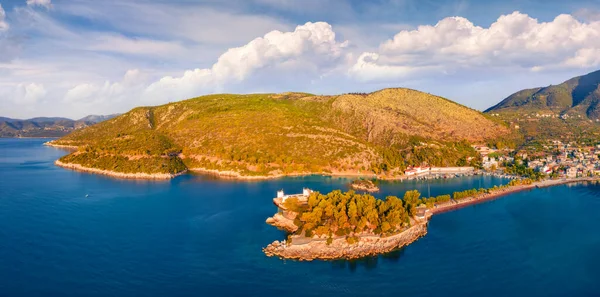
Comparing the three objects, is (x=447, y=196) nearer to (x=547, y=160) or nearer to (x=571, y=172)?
(x=571, y=172)

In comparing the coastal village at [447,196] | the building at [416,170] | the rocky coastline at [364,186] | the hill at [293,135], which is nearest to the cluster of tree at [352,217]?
the coastal village at [447,196]

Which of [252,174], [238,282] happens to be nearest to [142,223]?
[238,282]

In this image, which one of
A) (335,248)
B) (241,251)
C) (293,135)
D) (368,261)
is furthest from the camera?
(293,135)

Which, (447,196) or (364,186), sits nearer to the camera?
(447,196)

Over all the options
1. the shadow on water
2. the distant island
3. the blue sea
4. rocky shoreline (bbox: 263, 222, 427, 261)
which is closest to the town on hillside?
the blue sea

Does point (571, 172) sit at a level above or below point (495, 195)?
above

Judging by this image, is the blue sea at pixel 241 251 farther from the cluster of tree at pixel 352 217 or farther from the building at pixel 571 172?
the building at pixel 571 172

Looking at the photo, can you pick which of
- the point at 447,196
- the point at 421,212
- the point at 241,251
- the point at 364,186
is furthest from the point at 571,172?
the point at 241,251
